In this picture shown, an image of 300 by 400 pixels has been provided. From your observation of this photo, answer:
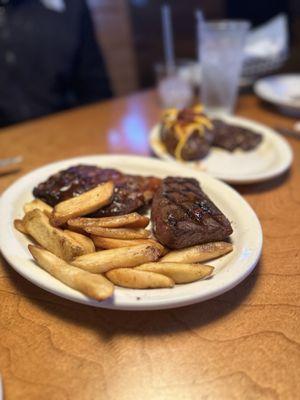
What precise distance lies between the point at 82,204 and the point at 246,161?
0.98m

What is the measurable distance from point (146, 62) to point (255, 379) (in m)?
4.94

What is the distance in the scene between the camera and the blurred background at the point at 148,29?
4566 millimetres

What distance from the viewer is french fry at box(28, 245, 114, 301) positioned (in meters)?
0.89

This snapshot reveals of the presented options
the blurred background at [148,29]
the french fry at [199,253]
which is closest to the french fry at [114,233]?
the french fry at [199,253]

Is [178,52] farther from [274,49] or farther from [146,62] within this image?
[274,49]

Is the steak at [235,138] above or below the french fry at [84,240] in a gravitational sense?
A: below

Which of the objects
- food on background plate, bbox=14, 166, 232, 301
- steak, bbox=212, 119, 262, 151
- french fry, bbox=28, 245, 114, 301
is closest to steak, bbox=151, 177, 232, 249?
food on background plate, bbox=14, 166, 232, 301

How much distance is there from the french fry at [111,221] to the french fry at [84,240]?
0.08 ft

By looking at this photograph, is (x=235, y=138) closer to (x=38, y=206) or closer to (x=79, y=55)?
(x=38, y=206)

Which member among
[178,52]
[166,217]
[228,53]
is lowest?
[178,52]

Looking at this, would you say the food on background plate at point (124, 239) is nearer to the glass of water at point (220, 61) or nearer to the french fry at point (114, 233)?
the french fry at point (114, 233)

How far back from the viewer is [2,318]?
1.03 metres

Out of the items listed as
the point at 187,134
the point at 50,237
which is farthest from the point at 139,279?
the point at 187,134

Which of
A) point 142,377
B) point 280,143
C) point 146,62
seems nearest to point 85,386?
point 142,377
